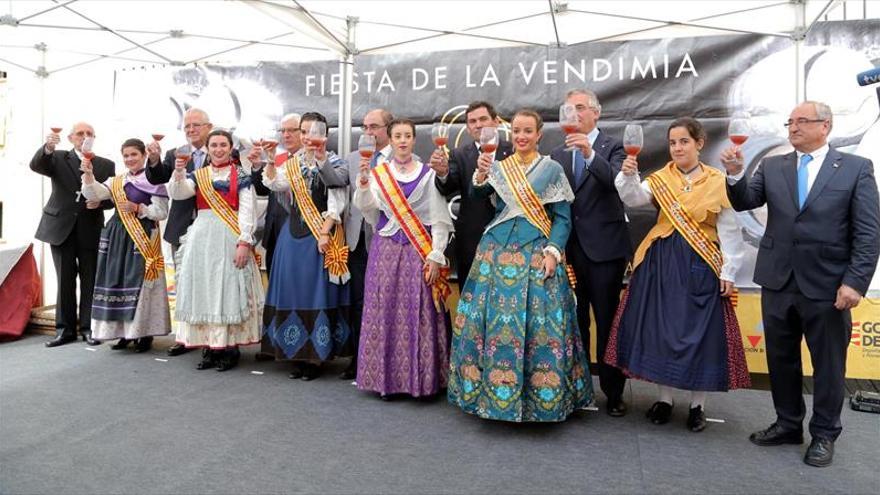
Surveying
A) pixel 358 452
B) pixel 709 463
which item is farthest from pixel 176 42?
pixel 709 463

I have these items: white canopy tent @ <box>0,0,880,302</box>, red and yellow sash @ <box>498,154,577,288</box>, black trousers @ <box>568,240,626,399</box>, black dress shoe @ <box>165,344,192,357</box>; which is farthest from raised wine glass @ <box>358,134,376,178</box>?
black dress shoe @ <box>165,344,192,357</box>

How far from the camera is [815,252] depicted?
2.37 m

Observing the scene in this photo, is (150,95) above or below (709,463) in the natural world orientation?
above

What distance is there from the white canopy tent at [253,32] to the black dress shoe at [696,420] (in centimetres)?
201

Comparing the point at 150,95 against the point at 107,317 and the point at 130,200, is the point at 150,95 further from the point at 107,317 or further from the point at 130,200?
the point at 107,317

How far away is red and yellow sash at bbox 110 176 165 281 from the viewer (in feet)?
13.4

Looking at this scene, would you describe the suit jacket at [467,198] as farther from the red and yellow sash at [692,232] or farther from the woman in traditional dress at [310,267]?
the red and yellow sash at [692,232]

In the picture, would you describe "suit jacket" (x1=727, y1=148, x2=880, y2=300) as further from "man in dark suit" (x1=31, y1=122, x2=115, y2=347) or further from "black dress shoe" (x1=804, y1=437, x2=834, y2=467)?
"man in dark suit" (x1=31, y1=122, x2=115, y2=347)

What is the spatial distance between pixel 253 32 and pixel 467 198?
215 cm

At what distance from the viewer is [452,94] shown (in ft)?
13.2

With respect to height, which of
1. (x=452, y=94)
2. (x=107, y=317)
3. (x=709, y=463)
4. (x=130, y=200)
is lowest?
(x=709, y=463)

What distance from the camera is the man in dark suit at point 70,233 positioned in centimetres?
443

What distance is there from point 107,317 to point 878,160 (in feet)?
15.4

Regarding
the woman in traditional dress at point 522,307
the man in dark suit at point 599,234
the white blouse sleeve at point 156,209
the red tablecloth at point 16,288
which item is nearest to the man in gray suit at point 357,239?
the woman in traditional dress at point 522,307
